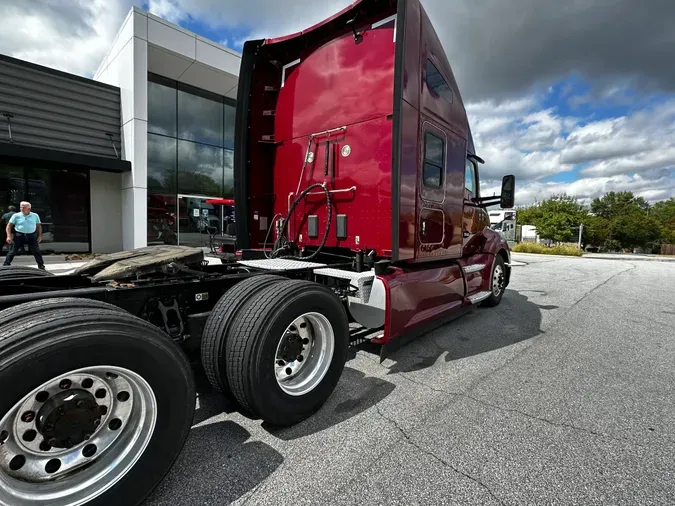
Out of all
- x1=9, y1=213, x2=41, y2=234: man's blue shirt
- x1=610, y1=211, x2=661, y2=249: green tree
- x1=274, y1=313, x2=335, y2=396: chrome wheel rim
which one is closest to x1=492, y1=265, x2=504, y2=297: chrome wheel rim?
x1=274, y1=313, x2=335, y2=396: chrome wheel rim

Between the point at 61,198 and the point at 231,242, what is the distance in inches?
410

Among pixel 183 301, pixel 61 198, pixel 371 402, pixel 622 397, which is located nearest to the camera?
pixel 183 301

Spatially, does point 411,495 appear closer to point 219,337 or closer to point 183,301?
point 219,337

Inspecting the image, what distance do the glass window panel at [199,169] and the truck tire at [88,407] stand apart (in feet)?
43.8

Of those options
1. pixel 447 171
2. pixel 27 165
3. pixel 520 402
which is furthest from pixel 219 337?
pixel 27 165

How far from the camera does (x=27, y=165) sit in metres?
10.9

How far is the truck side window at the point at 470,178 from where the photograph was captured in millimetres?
5075

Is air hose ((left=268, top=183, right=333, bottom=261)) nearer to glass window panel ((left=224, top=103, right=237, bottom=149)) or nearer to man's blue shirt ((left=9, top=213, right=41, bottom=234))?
man's blue shirt ((left=9, top=213, right=41, bottom=234))

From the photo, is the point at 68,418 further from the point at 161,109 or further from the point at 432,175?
the point at 161,109

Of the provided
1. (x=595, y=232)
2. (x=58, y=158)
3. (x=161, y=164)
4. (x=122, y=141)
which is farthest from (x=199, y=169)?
(x=595, y=232)

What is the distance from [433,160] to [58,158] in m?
11.1

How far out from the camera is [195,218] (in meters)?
13.9

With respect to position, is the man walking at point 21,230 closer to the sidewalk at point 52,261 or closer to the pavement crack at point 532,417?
the sidewalk at point 52,261

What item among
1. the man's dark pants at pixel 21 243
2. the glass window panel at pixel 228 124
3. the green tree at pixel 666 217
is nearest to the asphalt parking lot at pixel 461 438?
the man's dark pants at pixel 21 243
